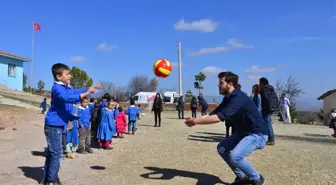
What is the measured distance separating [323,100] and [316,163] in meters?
43.6

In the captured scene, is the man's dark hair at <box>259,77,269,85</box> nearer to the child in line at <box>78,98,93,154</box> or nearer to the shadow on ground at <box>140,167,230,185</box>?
the shadow on ground at <box>140,167,230,185</box>

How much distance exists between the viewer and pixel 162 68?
17375 millimetres

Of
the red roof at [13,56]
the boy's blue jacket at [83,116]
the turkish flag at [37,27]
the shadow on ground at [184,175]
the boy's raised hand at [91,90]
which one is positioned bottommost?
the shadow on ground at [184,175]

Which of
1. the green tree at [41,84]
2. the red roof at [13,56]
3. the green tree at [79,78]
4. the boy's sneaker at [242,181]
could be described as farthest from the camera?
the green tree at [79,78]

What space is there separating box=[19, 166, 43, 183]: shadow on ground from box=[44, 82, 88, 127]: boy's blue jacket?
4.15 feet

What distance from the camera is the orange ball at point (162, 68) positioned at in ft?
56.9

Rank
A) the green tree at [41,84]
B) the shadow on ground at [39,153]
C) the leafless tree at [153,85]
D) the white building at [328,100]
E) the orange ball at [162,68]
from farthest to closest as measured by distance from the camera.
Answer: the leafless tree at [153,85], the green tree at [41,84], the white building at [328,100], the orange ball at [162,68], the shadow on ground at [39,153]

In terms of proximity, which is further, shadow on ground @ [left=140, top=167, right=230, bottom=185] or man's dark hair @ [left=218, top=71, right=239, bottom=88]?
shadow on ground @ [left=140, top=167, right=230, bottom=185]

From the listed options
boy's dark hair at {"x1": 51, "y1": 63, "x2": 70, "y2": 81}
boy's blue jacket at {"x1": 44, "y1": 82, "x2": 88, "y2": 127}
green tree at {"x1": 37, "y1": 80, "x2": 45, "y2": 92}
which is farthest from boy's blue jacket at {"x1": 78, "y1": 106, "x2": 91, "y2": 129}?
green tree at {"x1": 37, "y1": 80, "x2": 45, "y2": 92}

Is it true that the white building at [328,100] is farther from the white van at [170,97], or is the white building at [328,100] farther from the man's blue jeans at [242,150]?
the man's blue jeans at [242,150]

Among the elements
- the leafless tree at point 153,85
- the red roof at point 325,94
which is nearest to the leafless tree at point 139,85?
the leafless tree at point 153,85

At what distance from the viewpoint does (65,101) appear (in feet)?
18.8

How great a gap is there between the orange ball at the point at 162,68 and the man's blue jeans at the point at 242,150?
11437mm

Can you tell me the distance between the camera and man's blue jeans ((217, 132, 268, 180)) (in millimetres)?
5762
